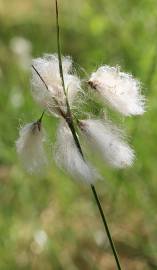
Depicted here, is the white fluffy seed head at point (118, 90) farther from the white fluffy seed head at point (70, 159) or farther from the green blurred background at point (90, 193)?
the green blurred background at point (90, 193)

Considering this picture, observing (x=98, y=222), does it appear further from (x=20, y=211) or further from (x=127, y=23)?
(x=127, y=23)

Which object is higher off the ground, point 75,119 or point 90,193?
point 75,119

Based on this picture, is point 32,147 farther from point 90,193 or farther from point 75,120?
point 90,193

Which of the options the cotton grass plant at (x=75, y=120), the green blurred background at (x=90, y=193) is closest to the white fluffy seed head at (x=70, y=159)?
the cotton grass plant at (x=75, y=120)

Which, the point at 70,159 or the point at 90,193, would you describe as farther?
the point at 90,193

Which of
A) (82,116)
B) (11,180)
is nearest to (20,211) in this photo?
(11,180)

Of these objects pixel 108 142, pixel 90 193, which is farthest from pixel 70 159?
pixel 90 193
